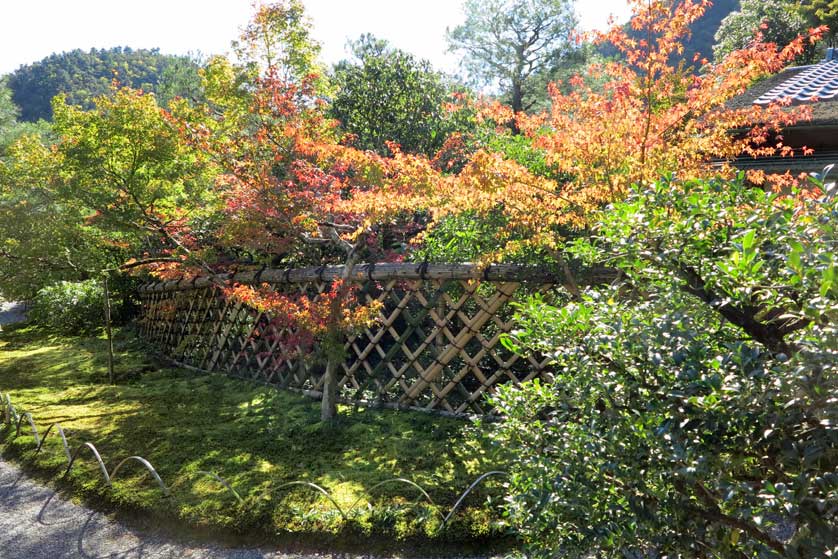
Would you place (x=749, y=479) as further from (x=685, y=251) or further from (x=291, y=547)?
(x=291, y=547)

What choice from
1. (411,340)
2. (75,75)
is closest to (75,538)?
(411,340)

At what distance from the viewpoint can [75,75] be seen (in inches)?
1454

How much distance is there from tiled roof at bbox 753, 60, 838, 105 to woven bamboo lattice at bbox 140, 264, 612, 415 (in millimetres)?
3256

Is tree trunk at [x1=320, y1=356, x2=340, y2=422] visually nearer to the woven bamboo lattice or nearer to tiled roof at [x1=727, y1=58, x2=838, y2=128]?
the woven bamboo lattice

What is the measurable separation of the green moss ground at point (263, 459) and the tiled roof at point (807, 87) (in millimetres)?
4563

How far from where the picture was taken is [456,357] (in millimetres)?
5859

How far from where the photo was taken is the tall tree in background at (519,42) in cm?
2103

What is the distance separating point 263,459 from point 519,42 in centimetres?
1980

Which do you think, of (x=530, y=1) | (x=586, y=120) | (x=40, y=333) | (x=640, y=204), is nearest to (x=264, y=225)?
(x=586, y=120)

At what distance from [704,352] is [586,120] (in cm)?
330

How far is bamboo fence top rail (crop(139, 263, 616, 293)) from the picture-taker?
4.83m

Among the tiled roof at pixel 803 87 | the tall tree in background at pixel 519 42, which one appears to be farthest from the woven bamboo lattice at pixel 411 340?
the tall tree in background at pixel 519 42

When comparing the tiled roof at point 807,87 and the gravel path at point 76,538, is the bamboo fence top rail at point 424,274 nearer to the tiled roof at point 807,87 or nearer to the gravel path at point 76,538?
the gravel path at point 76,538

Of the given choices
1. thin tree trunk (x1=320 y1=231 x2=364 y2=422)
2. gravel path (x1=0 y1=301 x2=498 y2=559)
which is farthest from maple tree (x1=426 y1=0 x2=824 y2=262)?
gravel path (x1=0 y1=301 x2=498 y2=559)
